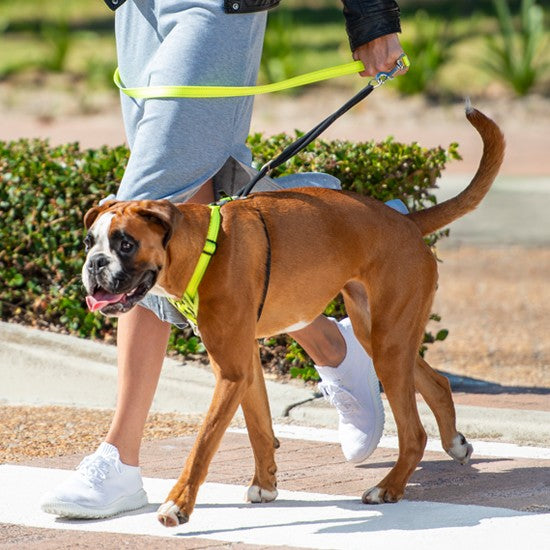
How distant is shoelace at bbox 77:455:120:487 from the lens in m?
4.41

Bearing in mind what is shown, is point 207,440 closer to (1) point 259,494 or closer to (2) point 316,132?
(1) point 259,494

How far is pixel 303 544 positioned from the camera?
13.4 feet

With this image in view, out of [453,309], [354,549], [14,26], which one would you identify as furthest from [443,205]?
[14,26]

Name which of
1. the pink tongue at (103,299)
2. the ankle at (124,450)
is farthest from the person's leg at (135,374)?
the pink tongue at (103,299)

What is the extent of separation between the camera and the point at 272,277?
14.4 feet

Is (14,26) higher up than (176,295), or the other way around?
(176,295)

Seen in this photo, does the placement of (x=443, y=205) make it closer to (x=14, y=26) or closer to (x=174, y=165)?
(x=174, y=165)

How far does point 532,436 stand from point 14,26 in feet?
107

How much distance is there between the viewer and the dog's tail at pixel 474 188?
4.86 m

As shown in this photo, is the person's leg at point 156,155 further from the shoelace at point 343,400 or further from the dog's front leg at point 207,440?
the shoelace at point 343,400

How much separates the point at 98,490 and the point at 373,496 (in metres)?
0.98

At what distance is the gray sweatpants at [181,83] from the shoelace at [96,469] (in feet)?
1.82

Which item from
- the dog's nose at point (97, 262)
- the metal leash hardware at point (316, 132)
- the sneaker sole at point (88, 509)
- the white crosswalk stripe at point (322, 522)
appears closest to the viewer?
the dog's nose at point (97, 262)

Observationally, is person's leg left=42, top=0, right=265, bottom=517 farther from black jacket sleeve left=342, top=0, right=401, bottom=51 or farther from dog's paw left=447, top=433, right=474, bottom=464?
dog's paw left=447, top=433, right=474, bottom=464
